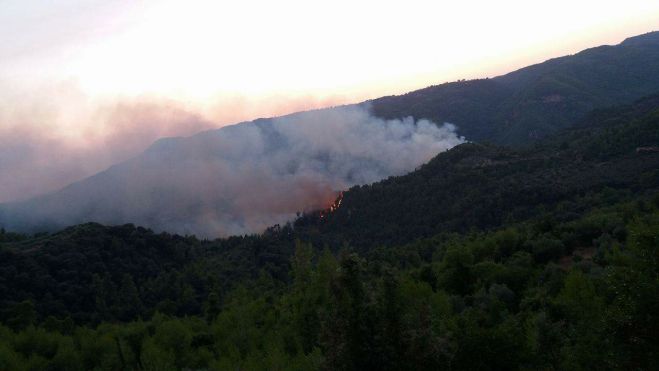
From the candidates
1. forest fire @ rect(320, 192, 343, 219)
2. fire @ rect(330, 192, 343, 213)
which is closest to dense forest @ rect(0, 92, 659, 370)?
forest fire @ rect(320, 192, 343, 219)

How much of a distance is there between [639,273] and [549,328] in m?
7.36

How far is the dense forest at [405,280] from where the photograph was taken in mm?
21656

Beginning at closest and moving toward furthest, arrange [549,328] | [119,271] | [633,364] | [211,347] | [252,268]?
[633,364] < [549,328] < [211,347] < [119,271] < [252,268]

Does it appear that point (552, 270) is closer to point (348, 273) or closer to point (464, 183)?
point (348, 273)

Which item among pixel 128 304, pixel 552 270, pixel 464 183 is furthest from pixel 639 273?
pixel 464 183

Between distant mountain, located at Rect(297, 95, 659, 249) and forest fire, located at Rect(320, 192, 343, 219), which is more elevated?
distant mountain, located at Rect(297, 95, 659, 249)

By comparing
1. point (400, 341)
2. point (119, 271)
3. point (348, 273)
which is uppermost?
point (348, 273)

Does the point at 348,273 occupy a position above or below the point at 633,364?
above

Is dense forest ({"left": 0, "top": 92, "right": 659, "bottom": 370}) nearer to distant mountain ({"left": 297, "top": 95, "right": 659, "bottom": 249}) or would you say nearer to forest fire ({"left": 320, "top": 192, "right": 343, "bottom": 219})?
distant mountain ({"left": 297, "top": 95, "right": 659, "bottom": 249})

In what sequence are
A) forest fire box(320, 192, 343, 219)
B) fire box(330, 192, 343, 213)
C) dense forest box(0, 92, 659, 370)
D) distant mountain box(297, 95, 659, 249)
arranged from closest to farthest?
dense forest box(0, 92, 659, 370) < distant mountain box(297, 95, 659, 249) < fire box(330, 192, 343, 213) < forest fire box(320, 192, 343, 219)

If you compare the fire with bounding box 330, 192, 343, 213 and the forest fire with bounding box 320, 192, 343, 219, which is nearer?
the fire with bounding box 330, 192, 343, 213

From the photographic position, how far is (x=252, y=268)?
117375 mm

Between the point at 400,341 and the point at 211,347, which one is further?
the point at 211,347

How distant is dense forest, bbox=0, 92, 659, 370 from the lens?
2166 centimetres
